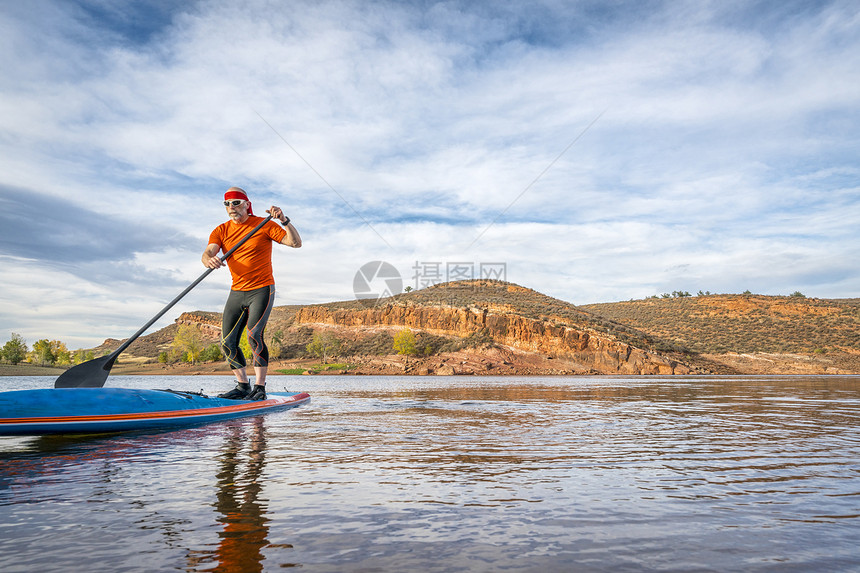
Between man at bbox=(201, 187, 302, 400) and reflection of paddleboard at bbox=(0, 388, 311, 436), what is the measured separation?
65.6 inches

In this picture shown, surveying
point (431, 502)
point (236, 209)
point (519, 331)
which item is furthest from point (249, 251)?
point (519, 331)

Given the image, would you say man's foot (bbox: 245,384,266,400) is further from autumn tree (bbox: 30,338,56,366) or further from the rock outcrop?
autumn tree (bbox: 30,338,56,366)

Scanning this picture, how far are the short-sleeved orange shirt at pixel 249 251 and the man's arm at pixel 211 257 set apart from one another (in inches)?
4.3

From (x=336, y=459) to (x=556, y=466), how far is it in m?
2.38

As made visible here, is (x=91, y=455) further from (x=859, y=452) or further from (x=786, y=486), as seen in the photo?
(x=859, y=452)

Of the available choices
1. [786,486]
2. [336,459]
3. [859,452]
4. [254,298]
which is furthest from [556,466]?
[254,298]

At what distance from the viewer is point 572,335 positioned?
6831cm

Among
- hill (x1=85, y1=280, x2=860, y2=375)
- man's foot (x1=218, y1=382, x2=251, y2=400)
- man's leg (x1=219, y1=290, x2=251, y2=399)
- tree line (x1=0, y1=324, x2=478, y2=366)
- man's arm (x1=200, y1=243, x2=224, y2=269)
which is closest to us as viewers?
man's arm (x1=200, y1=243, x2=224, y2=269)

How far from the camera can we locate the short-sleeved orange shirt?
10758 millimetres

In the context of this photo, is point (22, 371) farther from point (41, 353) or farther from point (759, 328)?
point (759, 328)

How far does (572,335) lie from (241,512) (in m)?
67.8

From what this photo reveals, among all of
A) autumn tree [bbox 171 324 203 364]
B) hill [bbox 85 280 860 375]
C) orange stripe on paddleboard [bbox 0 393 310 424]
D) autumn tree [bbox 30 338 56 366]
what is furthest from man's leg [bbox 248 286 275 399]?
autumn tree [bbox 30 338 56 366]

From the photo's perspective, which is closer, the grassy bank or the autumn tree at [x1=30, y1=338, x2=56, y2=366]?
the grassy bank

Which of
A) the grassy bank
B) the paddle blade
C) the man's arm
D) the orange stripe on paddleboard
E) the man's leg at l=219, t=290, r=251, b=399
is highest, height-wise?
the man's arm
